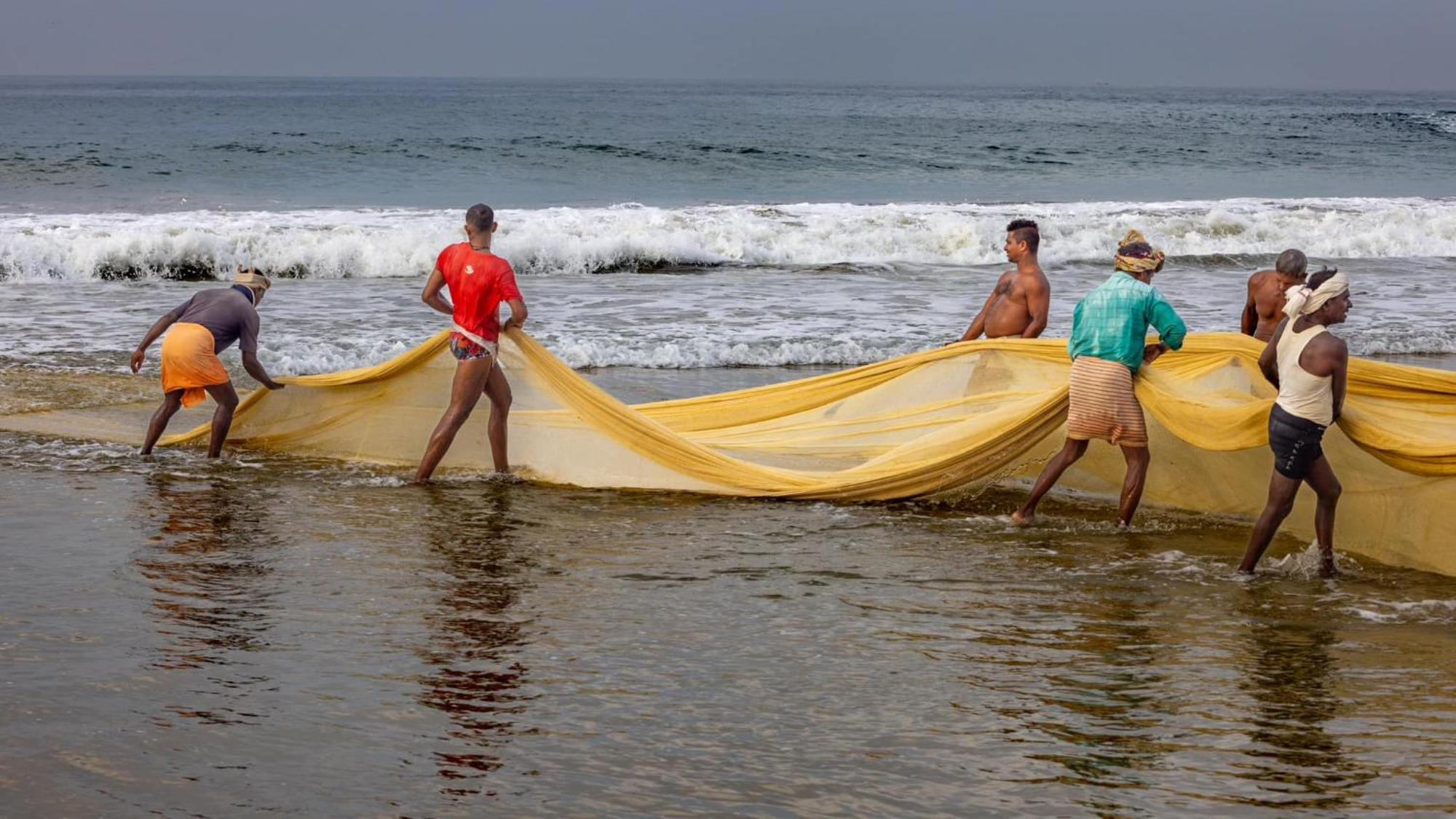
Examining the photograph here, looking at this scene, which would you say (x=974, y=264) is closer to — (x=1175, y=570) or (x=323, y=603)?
(x=1175, y=570)

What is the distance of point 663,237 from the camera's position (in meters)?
19.7

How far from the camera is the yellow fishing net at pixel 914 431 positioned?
249 inches

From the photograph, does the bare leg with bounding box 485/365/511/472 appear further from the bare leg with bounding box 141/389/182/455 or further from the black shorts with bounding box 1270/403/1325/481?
the black shorts with bounding box 1270/403/1325/481

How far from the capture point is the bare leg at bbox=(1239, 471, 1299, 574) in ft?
19.8

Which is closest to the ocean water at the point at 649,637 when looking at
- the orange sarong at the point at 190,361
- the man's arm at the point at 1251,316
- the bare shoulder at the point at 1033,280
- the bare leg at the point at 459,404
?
the bare leg at the point at 459,404

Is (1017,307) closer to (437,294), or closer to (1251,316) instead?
(1251,316)

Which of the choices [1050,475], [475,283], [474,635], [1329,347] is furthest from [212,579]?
[1329,347]

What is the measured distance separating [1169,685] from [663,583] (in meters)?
2.15

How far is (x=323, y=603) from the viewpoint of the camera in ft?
18.0

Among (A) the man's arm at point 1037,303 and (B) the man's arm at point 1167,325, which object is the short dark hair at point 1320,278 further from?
(A) the man's arm at point 1037,303

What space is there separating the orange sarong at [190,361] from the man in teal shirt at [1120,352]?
474 centimetres

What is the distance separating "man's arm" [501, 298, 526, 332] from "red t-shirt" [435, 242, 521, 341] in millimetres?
33

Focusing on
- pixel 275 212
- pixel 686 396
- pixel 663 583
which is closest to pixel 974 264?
pixel 686 396

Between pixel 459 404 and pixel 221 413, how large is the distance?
4.96 ft
